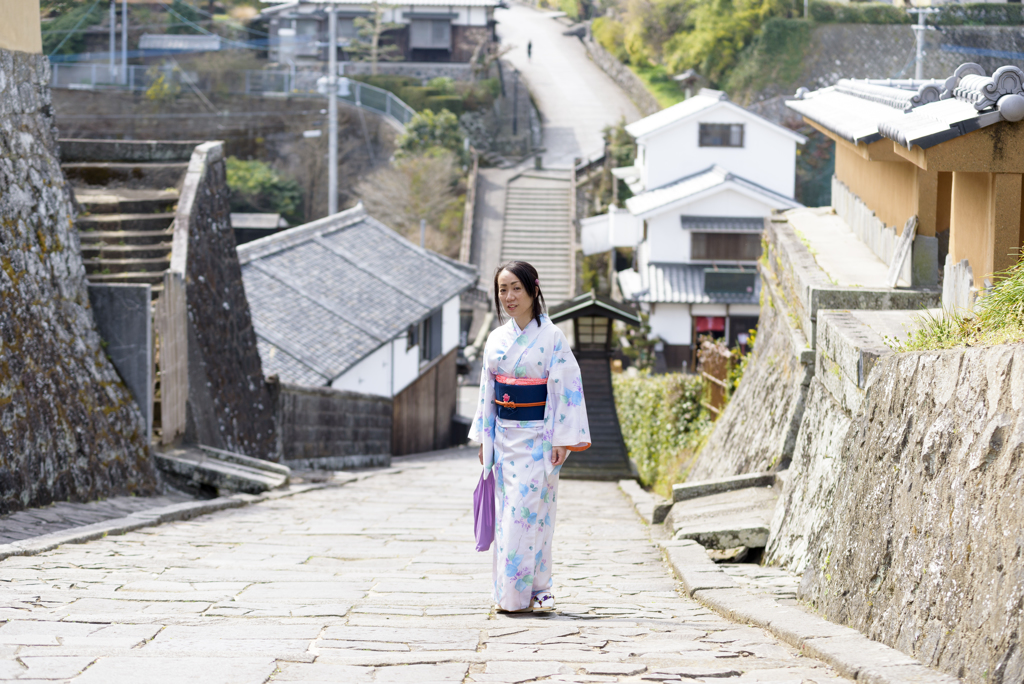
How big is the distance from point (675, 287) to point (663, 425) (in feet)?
55.4

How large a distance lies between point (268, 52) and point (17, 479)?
49191 millimetres

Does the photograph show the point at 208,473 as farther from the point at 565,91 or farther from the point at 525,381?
the point at 565,91

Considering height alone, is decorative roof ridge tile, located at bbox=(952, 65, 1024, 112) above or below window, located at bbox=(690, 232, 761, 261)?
above

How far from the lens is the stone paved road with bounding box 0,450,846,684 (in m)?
3.90

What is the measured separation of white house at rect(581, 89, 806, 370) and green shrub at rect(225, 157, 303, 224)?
49.3 feet

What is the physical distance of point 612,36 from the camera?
60.2 metres

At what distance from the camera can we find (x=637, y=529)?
937 centimetres

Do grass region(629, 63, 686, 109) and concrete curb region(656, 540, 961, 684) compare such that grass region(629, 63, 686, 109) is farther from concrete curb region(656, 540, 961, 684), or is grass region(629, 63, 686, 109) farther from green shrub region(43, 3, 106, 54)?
concrete curb region(656, 540, 961, 684)

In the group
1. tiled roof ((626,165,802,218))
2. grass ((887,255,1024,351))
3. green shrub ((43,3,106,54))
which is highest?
green shrub ((43,3,106,54))

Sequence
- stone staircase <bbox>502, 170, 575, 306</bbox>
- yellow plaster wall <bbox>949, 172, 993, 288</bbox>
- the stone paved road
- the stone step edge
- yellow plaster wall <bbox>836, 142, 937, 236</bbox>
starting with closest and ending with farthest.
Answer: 1. the stone paved road
2. the stone step edge
3. yellow plaster wall <bbox>949, 172, 993, 288</bbox>
4. yellow plaster wall <bbox>836, 142, 937, 236</bbox>
5. stone staircase <bbox>502, 170, 575, 306</bbox>

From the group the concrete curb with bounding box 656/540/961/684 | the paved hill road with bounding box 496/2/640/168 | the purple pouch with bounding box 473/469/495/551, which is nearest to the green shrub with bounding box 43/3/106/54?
the paved hill road with bounding box 496/2/640/168

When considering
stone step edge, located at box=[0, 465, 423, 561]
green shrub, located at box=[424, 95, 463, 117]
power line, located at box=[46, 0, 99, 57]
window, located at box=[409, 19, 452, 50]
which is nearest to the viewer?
stone step edge, located at box=[0, 465, 423, 561]

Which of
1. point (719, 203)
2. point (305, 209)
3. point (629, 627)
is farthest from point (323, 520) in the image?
point (305, 209)

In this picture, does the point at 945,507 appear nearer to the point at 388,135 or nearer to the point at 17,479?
the point at 17,479
